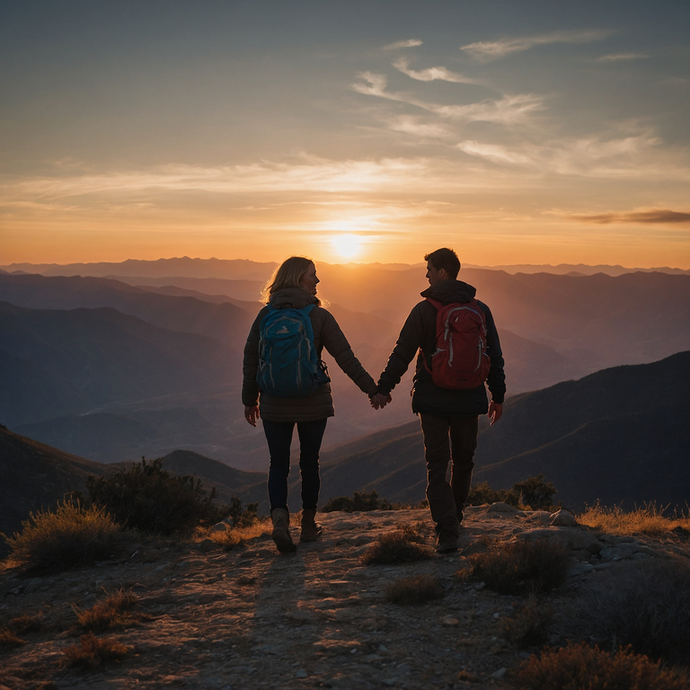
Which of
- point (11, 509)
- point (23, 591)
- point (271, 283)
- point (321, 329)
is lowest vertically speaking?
point (11, 509)

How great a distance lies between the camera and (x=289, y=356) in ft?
14.2

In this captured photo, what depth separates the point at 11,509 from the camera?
3497cm

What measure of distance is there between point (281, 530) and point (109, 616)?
5.31 ft

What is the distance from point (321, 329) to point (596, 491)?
60.3m

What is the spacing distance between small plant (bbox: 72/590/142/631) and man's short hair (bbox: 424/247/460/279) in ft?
10.6

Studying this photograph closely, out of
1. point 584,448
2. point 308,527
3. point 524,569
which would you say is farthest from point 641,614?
point 584,448

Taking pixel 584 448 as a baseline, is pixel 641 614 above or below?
above

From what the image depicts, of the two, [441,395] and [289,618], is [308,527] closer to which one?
[289,618]

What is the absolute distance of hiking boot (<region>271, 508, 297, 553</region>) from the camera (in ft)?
15.7

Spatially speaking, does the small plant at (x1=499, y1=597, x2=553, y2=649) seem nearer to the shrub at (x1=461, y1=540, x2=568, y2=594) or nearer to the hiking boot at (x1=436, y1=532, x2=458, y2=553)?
the shrub at (x1=461, y1=540, x2=568, y2=594)

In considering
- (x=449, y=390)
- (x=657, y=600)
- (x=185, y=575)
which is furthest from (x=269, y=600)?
(x=657, y=600)

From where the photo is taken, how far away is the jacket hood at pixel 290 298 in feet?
14.7

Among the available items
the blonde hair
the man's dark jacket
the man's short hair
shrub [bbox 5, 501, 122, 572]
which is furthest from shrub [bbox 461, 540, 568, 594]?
shrub [bbox 5, 501, 122, 572]

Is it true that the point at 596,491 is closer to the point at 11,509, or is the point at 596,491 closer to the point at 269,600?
the point at 11,509
